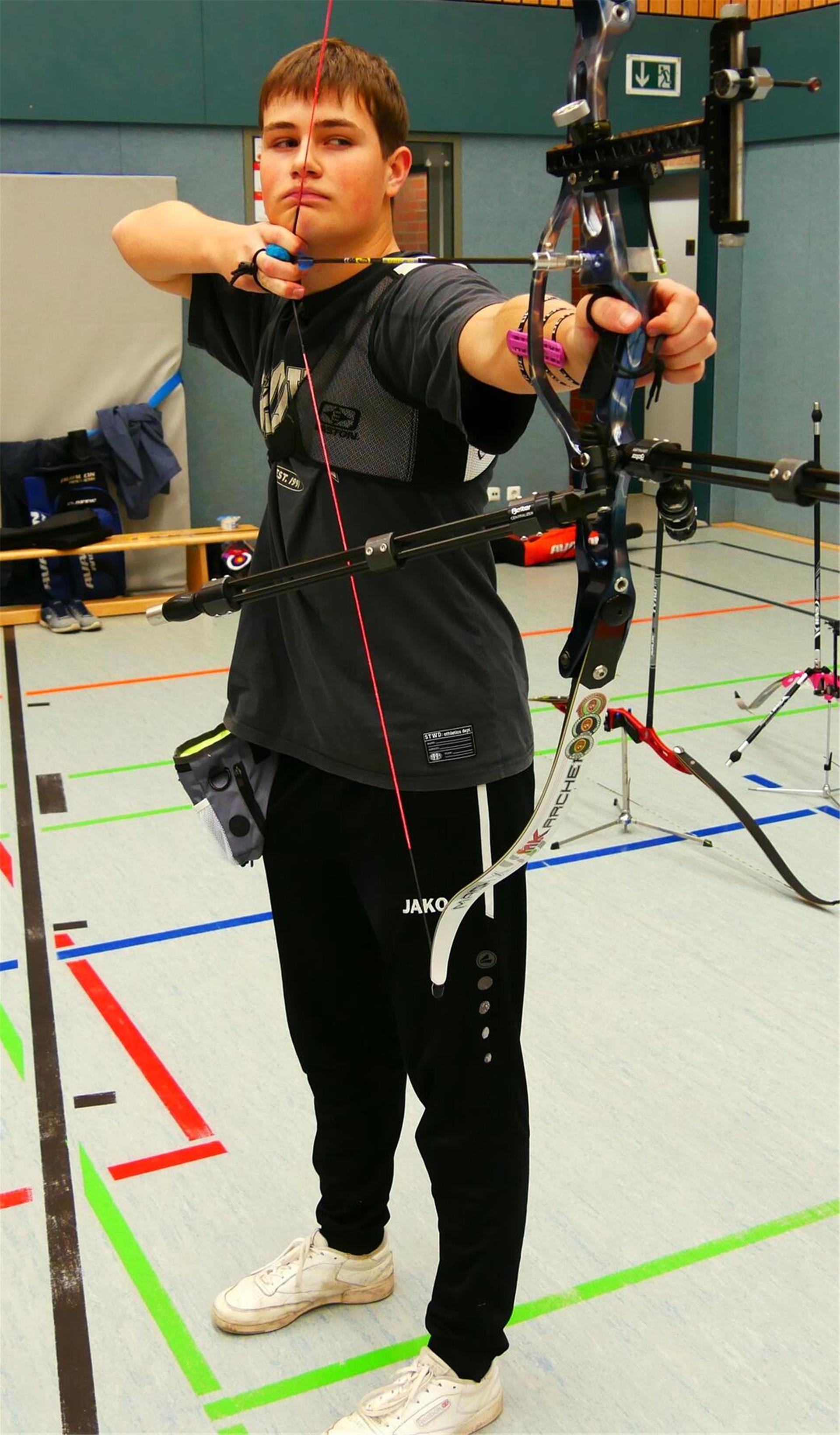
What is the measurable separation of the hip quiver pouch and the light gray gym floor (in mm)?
709

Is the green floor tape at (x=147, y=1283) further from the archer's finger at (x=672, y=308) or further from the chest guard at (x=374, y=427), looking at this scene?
the archer's finger at (x=672, y=308)

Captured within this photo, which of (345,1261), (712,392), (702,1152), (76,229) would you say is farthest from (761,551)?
(345,1261)

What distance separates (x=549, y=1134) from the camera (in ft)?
7.52

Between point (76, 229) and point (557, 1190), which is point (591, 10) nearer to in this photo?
Result: point (557, 1190)

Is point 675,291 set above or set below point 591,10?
below

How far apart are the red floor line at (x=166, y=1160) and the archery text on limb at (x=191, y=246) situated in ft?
4.40

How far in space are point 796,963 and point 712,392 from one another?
235 inches

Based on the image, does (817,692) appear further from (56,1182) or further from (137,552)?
(137,552)

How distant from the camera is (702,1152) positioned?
224cm

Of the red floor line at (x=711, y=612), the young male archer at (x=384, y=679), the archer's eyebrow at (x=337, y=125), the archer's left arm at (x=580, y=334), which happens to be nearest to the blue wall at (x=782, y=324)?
the red floor line at (x=711, y=612)

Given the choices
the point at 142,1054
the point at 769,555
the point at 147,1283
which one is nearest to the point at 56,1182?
the point at 147,1283

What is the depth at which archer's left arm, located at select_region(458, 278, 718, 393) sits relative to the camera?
109cm

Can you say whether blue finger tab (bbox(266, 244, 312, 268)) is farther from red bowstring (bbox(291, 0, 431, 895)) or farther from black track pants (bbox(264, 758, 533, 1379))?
black track pants (bbox(264, 758, 533, 1379))

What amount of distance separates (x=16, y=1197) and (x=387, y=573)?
1.27 metres
